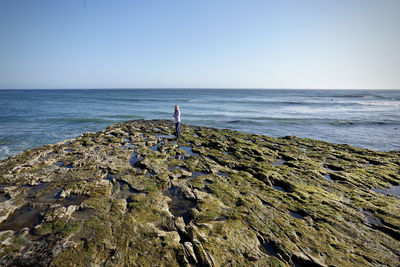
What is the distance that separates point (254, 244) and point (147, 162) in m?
7.61

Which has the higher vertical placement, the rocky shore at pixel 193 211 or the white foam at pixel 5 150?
the rocky shore at pixel 193 211

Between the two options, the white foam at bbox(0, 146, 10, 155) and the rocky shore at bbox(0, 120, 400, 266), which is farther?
the white foam at bbox(0, 146, 10, 155)

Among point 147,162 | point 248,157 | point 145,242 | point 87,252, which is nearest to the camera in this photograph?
point 87,252

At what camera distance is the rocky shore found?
16.4ft

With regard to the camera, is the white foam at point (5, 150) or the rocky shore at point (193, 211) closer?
the rocky shore at point (193, 211)

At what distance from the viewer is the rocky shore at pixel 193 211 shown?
499 centimetres

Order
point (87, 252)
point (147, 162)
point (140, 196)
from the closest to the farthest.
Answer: point (87, 252) < point (140, 196) < point (147, 162)

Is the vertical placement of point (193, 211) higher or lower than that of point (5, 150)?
higher

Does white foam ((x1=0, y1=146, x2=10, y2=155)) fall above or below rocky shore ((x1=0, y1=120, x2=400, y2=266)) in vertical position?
below

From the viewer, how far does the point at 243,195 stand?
319 inches

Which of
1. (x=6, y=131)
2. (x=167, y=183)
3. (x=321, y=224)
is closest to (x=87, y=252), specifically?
(x=167, y=183)

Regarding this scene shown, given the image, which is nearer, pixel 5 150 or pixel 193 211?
pixel 193 211

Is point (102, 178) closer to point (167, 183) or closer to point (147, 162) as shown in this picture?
point (147, 162)

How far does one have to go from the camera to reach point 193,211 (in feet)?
22.0
